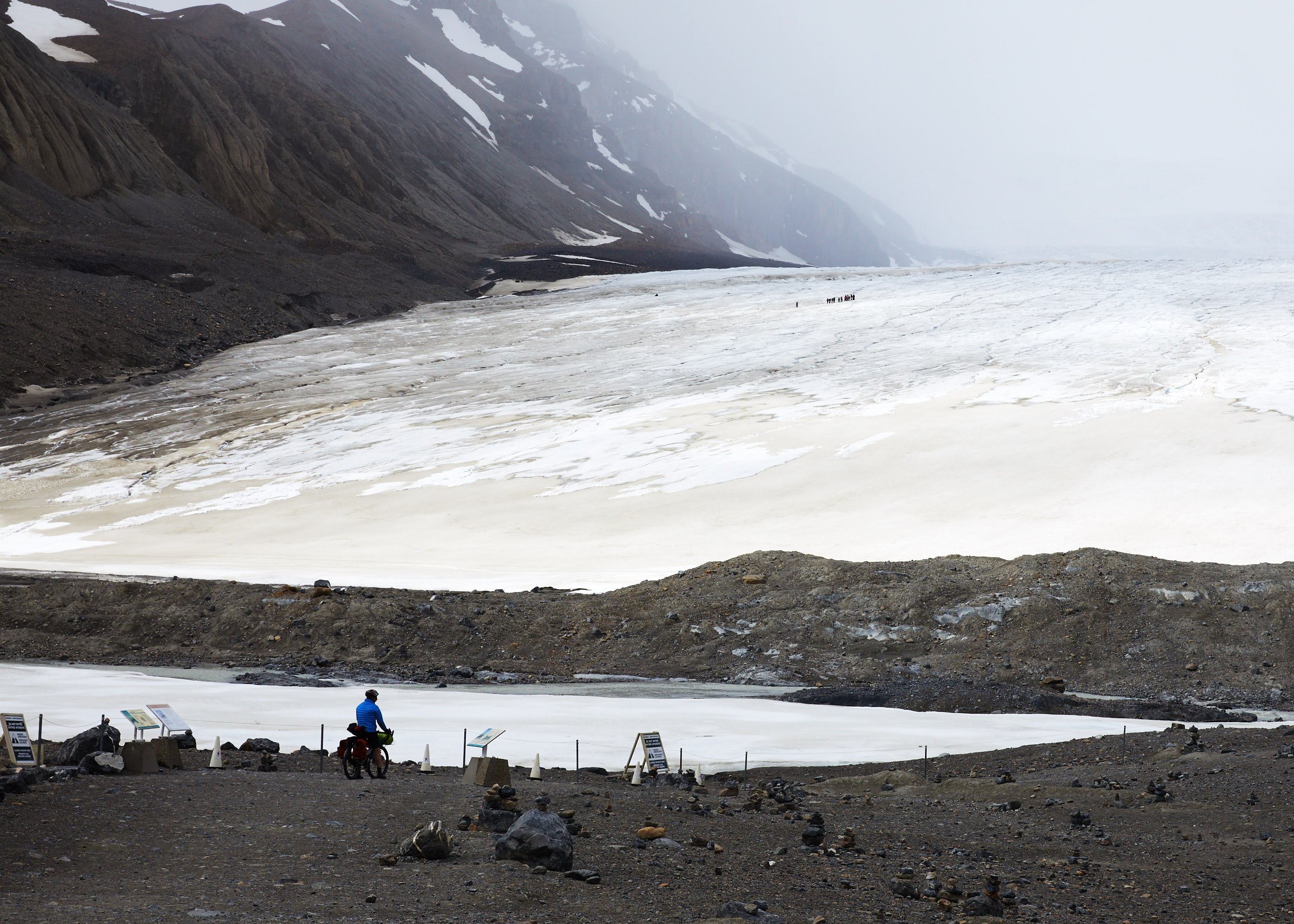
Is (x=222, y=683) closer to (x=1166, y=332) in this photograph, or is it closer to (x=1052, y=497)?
(x=1052, y=497)

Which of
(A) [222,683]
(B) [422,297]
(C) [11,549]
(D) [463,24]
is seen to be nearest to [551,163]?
(D) [463,24]

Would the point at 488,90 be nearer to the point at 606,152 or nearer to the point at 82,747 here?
the point at 606,152

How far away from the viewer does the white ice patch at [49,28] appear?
70438 millimetres

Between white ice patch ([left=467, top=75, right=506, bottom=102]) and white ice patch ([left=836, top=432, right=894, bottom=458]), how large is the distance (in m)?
139

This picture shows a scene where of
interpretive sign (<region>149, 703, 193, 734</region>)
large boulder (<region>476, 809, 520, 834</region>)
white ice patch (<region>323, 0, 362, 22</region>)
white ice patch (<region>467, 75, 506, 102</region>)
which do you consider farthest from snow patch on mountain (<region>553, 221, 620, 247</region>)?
large boulder (<region>476, 809, 520, 834</region>)

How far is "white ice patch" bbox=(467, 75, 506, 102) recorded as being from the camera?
153400mm

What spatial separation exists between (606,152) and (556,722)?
17375cm

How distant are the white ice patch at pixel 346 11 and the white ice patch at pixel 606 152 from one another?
136 feet

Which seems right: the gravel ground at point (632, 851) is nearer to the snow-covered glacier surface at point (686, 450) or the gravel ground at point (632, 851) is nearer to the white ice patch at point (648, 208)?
the snow-covered glacier surface at point (686, 450)

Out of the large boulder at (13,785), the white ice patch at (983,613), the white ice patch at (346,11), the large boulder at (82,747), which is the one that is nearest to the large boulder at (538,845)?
the large boulder at (13,785)

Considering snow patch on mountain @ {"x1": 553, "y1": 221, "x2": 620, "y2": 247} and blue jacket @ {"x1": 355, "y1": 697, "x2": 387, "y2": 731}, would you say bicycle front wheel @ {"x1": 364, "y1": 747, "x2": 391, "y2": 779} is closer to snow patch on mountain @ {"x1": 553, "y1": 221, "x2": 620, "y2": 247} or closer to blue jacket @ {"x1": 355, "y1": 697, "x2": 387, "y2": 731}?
blue jacket @ {"x1": 355, "y1": 697, "x2": 387, "y2": 731}

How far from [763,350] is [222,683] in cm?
2847

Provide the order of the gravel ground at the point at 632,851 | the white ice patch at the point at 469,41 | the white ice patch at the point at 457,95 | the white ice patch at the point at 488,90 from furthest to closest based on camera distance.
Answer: the white ice patch at the point at 469,41 < the white ice patch at the point at 488,90 < the white ice patch at the point at 457,95 < the gravel ground at the point at 632,851

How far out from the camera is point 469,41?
18650cm
